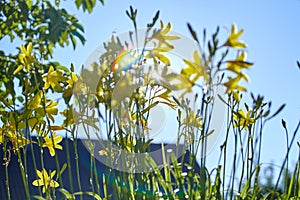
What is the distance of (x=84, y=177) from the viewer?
330cm

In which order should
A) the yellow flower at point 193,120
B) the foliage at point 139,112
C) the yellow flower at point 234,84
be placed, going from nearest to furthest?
the yellow flower at point 234,84 < the foliage at point 139,112 < the yellow flower at point 193,120

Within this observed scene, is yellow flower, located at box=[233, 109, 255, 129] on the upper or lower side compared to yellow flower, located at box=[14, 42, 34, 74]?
lower

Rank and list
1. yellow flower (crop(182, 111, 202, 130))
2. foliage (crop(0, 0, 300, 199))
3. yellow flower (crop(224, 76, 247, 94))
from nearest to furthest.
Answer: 1. yellow flower (crop(224, 76, 247, 94))
2. foliage (crop(0, 0, 300, 199))
3. yellow flower (crop(182, 111, 202, 130))

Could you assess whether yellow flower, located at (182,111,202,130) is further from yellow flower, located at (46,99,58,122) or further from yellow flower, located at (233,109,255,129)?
yellow flower, located at (46,99,58,122)

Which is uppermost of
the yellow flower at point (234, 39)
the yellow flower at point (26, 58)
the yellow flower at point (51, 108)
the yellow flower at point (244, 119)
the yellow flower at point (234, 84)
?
the yellow flower at point (26, 58)

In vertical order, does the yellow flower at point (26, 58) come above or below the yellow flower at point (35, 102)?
above

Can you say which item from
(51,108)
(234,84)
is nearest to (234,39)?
(234,84)

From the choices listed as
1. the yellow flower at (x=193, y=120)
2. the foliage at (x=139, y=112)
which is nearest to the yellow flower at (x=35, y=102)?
the foliage at (x=139, y=112)

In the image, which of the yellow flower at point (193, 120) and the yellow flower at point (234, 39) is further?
the yellow flower at point (193, 120)

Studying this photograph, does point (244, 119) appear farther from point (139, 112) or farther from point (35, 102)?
point (35, 102)

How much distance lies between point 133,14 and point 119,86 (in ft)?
0.35

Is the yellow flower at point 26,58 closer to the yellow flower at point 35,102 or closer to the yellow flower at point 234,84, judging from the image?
the yellow flower at point 35,102

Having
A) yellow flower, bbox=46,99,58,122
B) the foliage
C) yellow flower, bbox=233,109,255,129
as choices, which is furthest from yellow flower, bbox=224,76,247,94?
yellow flower, bbox=46,99,58,122

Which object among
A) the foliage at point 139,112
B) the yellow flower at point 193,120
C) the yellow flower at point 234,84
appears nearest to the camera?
the yellow flower at point 234,84
